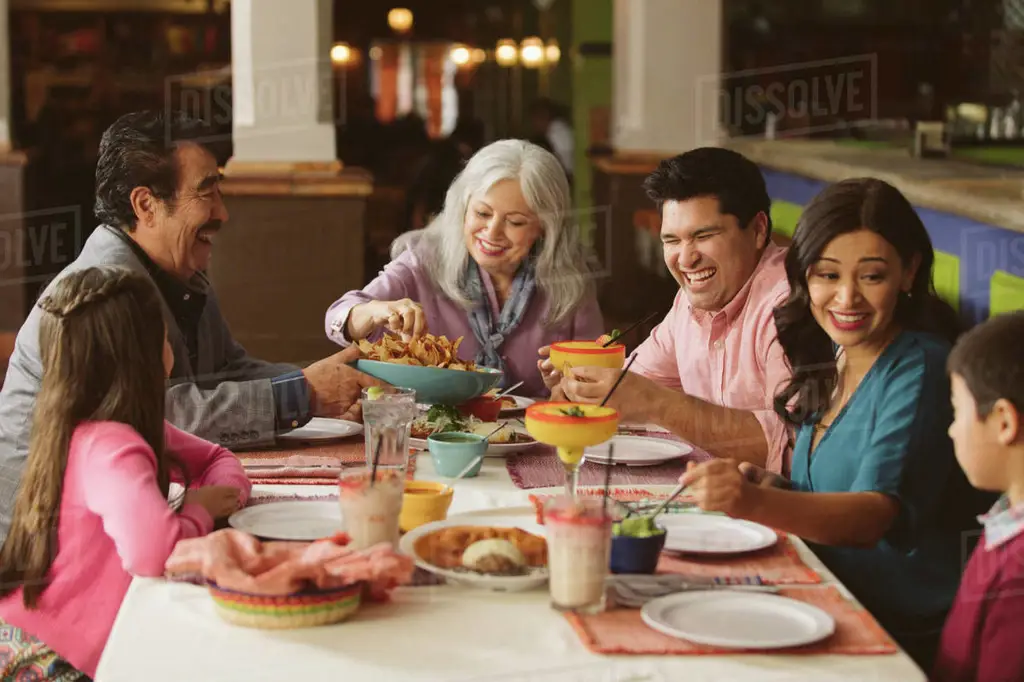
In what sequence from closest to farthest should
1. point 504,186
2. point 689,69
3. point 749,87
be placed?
point 504,186, point 689,69, point 749,87

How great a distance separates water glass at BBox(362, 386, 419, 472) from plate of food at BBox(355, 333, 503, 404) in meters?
0.42

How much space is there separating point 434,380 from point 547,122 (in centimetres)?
839

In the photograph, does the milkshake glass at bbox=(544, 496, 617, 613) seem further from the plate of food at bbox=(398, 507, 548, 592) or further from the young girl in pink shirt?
the young girl in pink shirt

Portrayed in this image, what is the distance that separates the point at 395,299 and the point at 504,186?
42cm

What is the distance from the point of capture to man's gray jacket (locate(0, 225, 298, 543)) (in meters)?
2.27

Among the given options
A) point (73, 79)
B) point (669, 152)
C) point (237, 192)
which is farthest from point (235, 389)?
point (73, 79)

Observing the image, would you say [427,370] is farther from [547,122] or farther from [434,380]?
[547,122]

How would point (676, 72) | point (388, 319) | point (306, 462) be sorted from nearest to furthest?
point (306, 462), point (388, 319), point (676, 72)

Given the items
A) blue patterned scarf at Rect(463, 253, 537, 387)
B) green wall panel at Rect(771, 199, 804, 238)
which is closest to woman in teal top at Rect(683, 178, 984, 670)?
blue patterned scarf at Rect(463, 253, 537, 387)

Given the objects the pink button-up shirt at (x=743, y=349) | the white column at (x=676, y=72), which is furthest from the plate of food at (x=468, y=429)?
the white column at (x=676, y=72)

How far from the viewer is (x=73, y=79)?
10.1m

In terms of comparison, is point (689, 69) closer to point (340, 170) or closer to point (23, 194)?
point (340, 170)

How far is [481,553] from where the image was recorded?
1.80 metres

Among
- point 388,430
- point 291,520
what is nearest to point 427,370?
point 388,430
